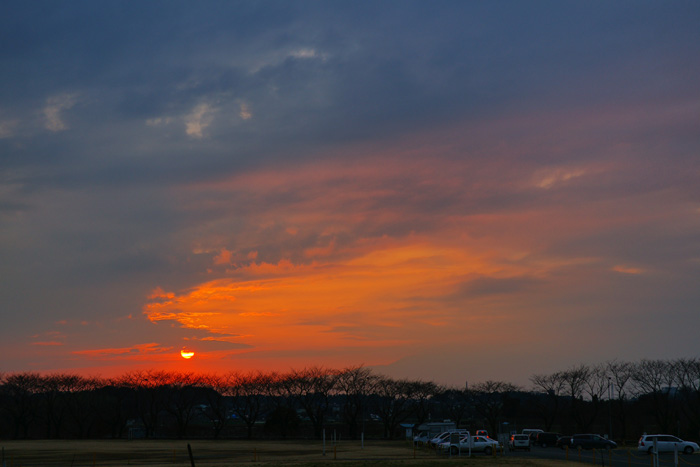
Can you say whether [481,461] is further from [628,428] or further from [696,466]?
[628,428]

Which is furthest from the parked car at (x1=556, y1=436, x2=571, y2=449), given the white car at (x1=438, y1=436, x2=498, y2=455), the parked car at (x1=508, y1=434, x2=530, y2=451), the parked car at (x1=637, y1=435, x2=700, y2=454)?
the white car at (x1=438, y1=436, x2=498, y2=455)

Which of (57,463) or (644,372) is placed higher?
(644,372)

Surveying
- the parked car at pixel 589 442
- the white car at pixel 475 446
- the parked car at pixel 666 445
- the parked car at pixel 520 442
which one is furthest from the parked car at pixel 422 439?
the parked car at pixel 666 445

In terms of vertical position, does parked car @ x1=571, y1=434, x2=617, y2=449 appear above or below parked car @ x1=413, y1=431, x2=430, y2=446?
above

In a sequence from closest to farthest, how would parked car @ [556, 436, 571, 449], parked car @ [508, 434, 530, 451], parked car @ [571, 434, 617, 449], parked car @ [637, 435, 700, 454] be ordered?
parked car @ [637, 435, 700, 454] < parked car @ [571, 434, 617, 449] < parked car @ [508, 434, 530, 451] < parked car @ [556, 436, 571, 449]

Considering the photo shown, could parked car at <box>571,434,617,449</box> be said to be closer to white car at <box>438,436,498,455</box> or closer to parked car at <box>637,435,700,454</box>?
A: parked car at <box>637,435,700,454</box>

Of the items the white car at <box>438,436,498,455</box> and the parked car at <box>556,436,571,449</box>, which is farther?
the parked car at <box>556,436,571,449</box>

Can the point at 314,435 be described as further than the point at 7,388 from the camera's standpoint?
No

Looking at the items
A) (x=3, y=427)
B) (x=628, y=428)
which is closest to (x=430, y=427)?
(x=628, y=428)

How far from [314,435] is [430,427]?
45.4 m

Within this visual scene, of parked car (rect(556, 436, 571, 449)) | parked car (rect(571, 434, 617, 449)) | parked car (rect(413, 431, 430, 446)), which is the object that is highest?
parked car (rect(571, 434, 617, 449))

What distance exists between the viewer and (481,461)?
2085 inches

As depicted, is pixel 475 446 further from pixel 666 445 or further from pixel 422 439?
pixel 422 439

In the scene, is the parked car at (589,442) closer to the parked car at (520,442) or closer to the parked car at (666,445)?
the parked car at (520,442)
